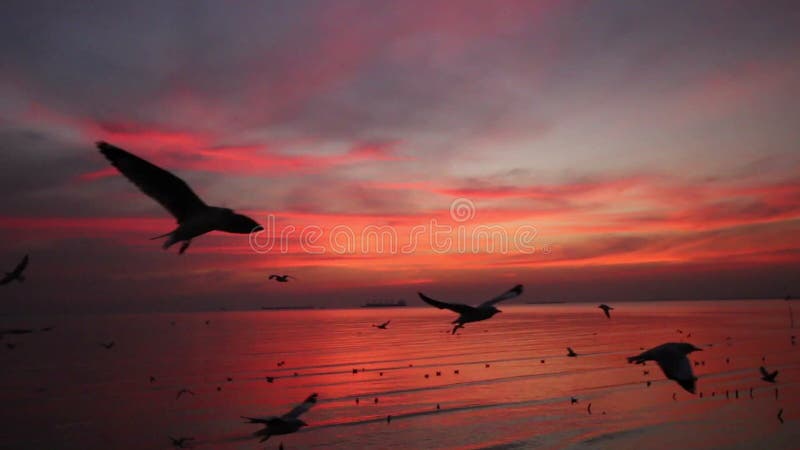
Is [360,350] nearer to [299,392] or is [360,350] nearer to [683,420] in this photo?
[299,392]

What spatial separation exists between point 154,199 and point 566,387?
46.2 metres

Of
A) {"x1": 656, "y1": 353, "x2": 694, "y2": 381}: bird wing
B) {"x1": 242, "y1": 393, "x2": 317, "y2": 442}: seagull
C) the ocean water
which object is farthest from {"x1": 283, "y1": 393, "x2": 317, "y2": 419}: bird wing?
the ocean water

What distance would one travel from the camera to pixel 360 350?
277 ft

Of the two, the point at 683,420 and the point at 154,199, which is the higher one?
the point at 154,199

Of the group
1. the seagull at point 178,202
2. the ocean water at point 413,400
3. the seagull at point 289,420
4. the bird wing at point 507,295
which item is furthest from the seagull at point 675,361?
the ocean water at point 413,400

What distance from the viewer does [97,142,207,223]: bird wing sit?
8296mm

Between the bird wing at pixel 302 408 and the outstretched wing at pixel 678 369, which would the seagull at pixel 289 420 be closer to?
the bird wing at pixel 302 408

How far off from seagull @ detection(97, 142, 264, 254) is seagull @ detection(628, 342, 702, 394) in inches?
245

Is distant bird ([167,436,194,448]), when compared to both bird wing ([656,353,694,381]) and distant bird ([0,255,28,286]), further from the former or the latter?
bird wing ([656,353,694,381])

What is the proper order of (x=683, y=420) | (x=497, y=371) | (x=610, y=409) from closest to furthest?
(x=683, y=420) → (x=610, y=409) → (x=497, y=371)

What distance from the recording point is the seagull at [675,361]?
30.2 ft

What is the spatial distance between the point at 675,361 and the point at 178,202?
27.4 feet

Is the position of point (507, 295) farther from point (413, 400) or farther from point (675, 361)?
point (413, 400)

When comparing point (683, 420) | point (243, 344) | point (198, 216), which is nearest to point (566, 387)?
point (683, 420)
